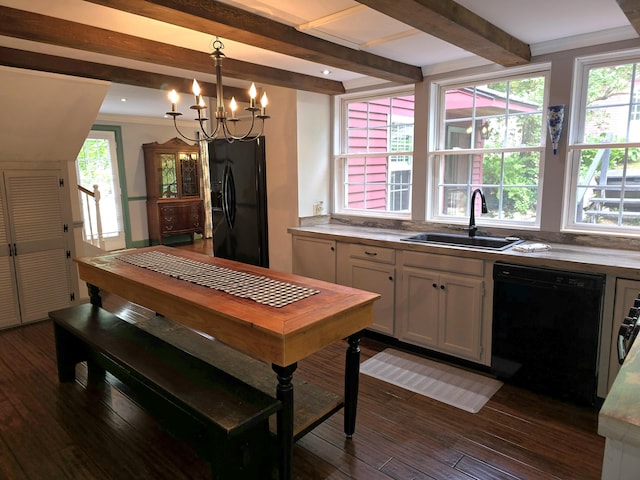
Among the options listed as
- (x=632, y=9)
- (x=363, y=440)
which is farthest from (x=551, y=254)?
(x=363, y=440)

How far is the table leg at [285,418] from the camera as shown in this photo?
1.77 metres

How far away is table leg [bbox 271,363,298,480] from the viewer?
1.77 m

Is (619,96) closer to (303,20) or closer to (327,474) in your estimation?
(303,20)

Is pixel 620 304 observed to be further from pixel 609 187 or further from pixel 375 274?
pixel 375 274

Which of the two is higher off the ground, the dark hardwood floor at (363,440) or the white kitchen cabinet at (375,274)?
the white kitchen cabinet at (375,274)

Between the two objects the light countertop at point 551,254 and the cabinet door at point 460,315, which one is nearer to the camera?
the light countertop at point 551,254

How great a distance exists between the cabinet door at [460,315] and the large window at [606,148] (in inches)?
36.6

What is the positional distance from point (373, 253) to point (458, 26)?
176cm

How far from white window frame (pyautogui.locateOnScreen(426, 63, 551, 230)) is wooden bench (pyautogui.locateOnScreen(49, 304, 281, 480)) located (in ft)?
8.10

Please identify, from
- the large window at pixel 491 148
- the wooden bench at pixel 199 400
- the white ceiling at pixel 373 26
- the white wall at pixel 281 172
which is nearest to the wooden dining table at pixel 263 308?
the wooden bench at pixel 199 400

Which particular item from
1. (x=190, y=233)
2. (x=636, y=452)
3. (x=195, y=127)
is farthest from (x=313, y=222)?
(x=195, y=127)

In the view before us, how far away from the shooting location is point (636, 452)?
91cm

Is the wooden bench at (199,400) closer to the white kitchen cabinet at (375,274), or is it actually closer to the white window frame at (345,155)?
the white kitchen cabinet at (375,274)

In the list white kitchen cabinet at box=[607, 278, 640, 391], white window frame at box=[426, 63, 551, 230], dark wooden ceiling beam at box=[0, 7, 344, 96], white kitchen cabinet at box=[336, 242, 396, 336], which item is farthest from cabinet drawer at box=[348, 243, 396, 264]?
dark wooden ceiling beam at box=[0, 7, 344, 96]
